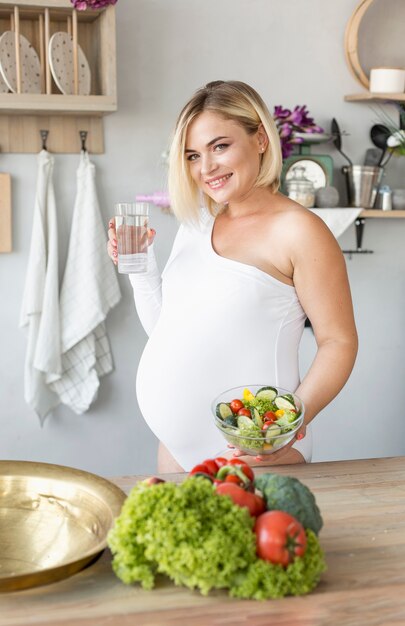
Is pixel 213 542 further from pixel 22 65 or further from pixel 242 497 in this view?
pixel 22 65

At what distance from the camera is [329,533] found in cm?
141

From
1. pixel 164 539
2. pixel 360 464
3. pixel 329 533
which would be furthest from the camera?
pixel 360 464

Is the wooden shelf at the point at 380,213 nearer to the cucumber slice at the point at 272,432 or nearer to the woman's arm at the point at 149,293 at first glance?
the woman's arm at the point at 149,293

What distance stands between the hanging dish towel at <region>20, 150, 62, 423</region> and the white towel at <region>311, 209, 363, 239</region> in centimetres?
102

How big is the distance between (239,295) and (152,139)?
1.45 metres

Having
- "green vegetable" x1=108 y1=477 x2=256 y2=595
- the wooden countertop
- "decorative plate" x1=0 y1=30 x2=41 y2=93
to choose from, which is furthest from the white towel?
"green vegetable" x1=108 y1=477 x2=256 y2=595

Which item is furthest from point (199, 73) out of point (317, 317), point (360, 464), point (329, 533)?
point (329, 533)

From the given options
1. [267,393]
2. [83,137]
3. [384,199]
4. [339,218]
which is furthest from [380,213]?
[267,393]

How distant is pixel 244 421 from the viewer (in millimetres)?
1522

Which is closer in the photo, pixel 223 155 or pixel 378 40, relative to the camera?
pixel 223 155

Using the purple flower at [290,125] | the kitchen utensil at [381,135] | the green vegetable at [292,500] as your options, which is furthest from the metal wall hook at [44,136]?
the green vegetable at [292,500]

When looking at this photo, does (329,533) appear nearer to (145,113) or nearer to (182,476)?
(182,476)

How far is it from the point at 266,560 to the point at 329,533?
0.99 ft

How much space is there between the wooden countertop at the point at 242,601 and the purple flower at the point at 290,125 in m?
2.01
